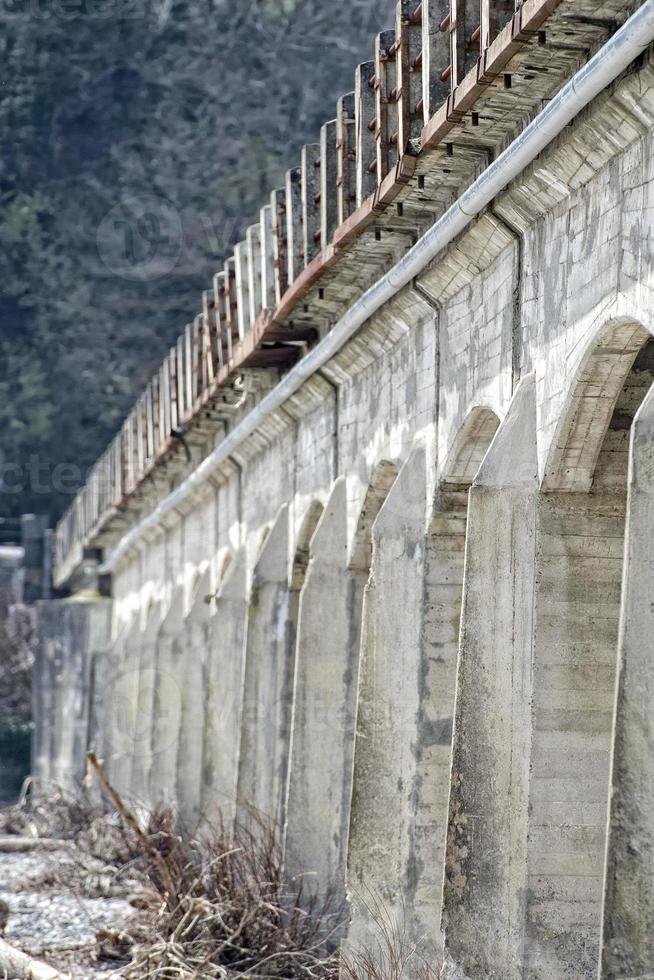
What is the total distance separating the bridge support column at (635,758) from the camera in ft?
23.7

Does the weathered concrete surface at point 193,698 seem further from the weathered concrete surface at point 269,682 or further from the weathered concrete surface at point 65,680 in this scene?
the weathered concrete surface at point 65,680

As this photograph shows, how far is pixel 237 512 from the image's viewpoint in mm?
19828

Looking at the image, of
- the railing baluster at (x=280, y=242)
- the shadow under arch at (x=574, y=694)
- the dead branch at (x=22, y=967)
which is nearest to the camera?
the shadow under arch at (x=574, y=694)

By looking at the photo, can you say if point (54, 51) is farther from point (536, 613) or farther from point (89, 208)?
point (536, 613)

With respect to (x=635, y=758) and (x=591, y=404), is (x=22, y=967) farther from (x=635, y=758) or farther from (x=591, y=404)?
(x=635, y=758)

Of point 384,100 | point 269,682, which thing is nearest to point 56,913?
point 269,682

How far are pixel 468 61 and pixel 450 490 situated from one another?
2608 mm

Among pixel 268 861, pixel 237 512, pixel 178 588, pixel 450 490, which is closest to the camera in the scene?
pixel 450 490

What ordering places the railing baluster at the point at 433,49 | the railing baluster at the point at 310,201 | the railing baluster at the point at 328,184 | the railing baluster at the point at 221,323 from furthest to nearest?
the railing baluster at the point at 221,323 → the railing baluster at the point at 310,201 → the railing baluster at the point at 328,184 → the railing baluster at the point at 433,49

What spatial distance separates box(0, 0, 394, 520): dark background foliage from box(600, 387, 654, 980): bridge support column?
159ft

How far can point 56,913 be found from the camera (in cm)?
1595

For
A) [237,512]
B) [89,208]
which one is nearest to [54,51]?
[89,208]

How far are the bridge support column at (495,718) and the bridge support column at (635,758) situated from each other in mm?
2045

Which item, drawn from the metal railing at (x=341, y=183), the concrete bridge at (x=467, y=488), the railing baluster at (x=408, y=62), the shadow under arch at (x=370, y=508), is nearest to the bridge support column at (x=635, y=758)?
the concrete bridge at (x=467, y=488)
